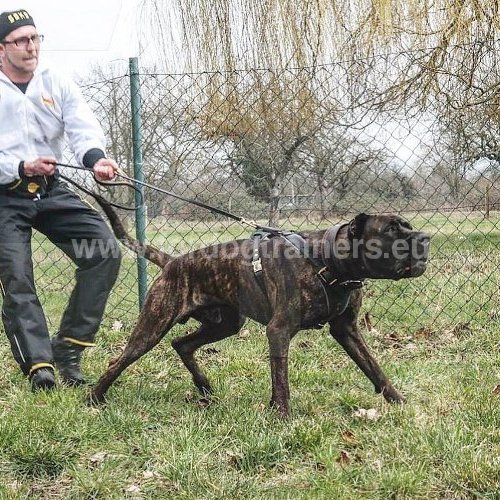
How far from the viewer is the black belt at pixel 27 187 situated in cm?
388

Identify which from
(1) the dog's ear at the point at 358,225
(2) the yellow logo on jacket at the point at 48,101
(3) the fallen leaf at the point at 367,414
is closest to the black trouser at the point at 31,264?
(2) the yellow logo on jacket at the point at 48,101

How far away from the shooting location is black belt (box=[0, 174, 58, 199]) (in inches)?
153

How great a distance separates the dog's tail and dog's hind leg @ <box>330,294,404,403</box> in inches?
40.2

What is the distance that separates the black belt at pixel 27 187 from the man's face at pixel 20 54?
573 mm

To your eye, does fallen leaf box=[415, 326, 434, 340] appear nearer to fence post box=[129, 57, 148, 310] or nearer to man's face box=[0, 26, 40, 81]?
fence post box=[129, 57, 148, 310]

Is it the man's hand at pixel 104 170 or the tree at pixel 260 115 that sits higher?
the tree at pixel 260 115

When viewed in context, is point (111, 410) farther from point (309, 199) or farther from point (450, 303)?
point (450, 303)

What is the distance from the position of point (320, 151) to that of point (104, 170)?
1971mm

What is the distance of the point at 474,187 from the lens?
5.43m

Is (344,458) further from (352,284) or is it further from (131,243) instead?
(131,243)

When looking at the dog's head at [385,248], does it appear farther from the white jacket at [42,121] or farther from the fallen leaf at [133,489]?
the white jacket at [42,121]

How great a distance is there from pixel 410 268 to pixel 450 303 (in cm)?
254

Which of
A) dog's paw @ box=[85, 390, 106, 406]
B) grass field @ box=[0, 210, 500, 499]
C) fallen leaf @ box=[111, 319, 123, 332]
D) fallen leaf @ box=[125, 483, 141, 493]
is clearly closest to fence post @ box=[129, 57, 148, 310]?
fallen leaf @ box=[111, 319, 123, 332]

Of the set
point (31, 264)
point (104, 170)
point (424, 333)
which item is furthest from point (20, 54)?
point (424, 333)
